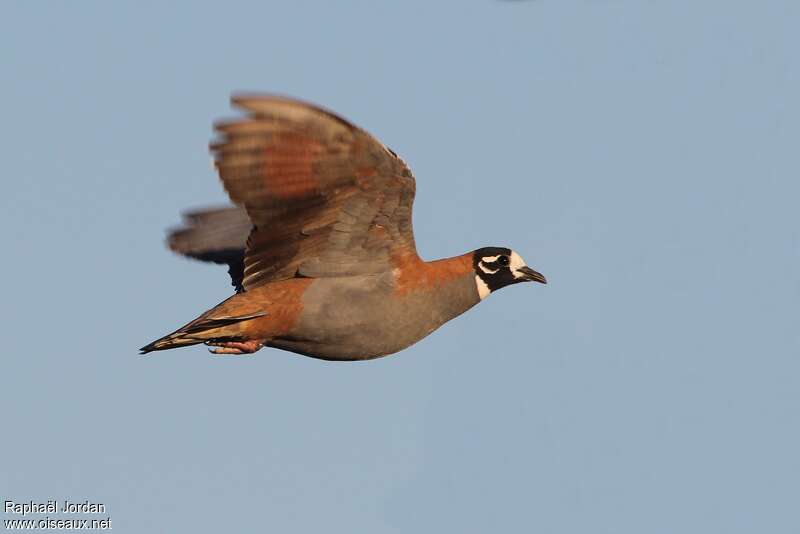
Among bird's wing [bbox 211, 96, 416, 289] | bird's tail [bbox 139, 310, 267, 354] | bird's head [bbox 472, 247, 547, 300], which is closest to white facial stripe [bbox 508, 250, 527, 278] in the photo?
bird's head [bbox 472, 247, 547, 300]

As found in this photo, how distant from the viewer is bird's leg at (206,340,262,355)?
15.0 meters

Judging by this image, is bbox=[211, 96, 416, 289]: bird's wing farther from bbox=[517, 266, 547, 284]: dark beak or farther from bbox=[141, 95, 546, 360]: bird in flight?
bbox=[517, 266, 547, 284]: dark beak

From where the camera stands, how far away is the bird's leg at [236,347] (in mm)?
15047

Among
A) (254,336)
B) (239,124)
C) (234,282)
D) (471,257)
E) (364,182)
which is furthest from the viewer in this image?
(234,282)

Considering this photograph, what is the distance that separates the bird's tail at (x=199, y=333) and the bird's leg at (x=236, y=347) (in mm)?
111

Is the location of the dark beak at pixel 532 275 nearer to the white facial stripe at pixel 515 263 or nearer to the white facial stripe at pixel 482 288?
the white facial stripe at pixel 515 263

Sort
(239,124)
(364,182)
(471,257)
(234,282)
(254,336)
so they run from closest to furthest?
(239,124), (364,182), (254,336), (471,257), (234,282)

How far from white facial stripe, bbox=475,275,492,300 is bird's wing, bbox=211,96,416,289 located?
1075 millimetres

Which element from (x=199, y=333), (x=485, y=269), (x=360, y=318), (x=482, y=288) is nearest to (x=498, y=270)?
(x=485, y=269)

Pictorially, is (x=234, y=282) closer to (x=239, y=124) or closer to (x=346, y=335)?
(x=346, y=335)

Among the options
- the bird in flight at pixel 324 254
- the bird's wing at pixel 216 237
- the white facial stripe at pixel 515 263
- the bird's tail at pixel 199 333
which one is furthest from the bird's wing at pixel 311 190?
the bird's wing at pixel 216 237

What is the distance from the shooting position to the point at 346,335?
15.1 m

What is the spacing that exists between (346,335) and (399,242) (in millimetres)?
1126

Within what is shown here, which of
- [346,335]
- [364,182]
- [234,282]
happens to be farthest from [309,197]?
[234,282]
